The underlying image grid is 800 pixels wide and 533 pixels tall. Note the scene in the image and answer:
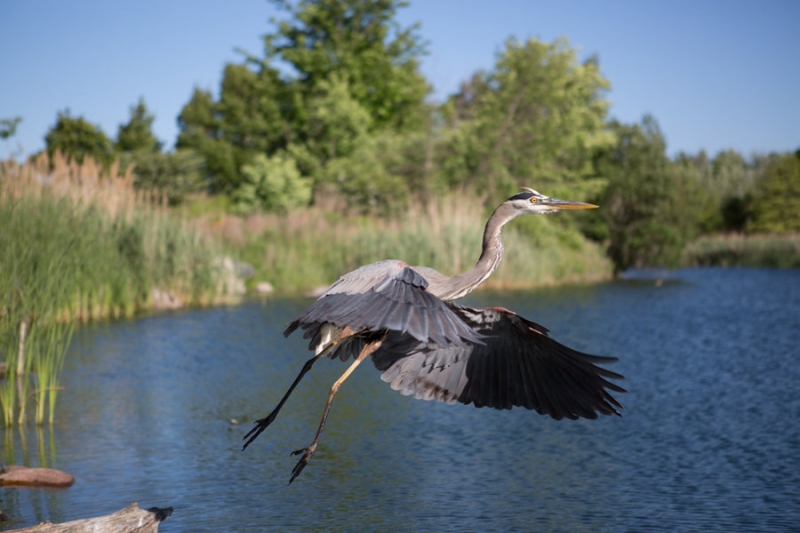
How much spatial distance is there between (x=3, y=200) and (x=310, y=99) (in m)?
30.4

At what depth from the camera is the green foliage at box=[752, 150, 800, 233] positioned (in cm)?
5303

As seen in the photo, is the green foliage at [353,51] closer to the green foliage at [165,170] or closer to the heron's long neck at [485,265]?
the green foliage at [165,170]

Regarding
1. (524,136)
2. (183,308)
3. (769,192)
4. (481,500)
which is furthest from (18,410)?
(769,192)

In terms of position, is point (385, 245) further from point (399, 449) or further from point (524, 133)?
point (399, 449)

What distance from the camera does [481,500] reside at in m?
6.76

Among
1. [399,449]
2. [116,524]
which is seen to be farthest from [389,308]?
[399,449]

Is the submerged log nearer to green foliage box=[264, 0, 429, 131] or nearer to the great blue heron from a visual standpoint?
the great blue heron

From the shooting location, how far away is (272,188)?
3762 centimetres

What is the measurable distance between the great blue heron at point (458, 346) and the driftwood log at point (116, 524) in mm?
707

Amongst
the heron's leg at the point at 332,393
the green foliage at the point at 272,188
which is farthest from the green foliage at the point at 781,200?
the heron's leg at the point at 332,393

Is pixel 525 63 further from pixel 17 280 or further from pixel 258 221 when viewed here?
pixel 17 280

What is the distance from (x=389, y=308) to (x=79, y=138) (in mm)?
36349

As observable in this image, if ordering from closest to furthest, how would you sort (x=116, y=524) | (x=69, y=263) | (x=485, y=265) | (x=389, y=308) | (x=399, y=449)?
1. (x=389, y=308)
2. (x=116, y=524)
3. (x=485, y=265)
4. (x=399, y=449)
5. (x=69, y=263)

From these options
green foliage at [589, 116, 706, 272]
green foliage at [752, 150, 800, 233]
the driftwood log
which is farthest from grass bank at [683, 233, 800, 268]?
the driftwood log
